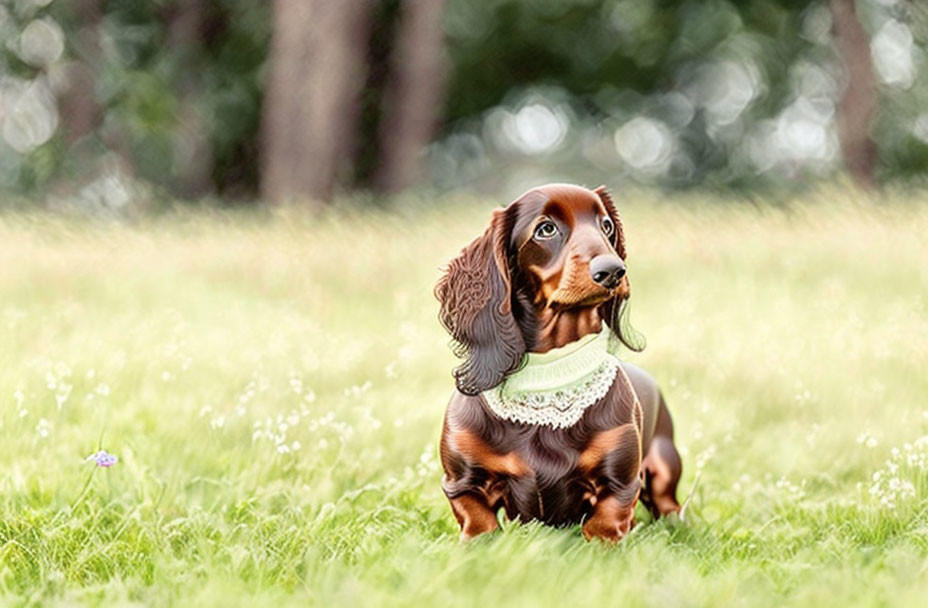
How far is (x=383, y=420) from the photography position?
546 centimetres

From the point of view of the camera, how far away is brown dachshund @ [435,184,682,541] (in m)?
3.39

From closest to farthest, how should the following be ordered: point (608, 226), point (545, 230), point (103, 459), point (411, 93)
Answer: point (545, 230) < point (608, 226) < point (103, 459) < point (411, 93)

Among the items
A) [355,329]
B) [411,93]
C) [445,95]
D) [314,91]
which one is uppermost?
[314,91]

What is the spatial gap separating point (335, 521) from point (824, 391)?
3060 mm

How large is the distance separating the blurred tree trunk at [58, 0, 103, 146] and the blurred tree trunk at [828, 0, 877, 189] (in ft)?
36.9

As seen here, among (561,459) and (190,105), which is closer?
(561,459)

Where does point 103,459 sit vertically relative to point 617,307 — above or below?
below

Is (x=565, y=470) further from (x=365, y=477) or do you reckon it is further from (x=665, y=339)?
(x=665, y=339)

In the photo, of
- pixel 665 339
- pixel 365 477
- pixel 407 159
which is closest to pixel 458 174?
pixel 407 159

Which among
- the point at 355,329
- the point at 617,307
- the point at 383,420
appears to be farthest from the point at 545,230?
the point at 355,329

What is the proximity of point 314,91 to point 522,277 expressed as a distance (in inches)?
430

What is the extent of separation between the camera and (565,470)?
339 cm

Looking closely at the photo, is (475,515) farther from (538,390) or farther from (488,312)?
(488,312)

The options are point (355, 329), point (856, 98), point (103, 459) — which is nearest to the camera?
point (103, 459)
